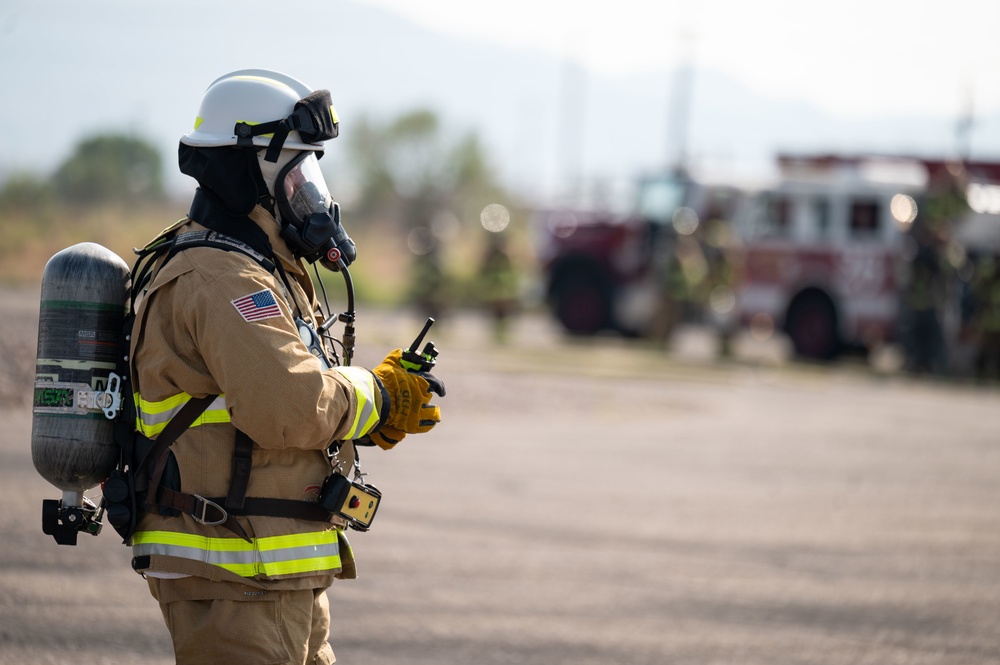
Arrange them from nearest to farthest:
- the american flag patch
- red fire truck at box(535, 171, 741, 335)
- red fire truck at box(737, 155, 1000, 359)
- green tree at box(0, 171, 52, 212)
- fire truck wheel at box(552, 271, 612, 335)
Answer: the american flag patch → red fire truck at box(737, 155, 1000, 359) → red fire truck at box(535, 171, 741, 335) → fire truck wheel at box(552, 271, 612, 335) → green tree at box(0, 171, 52, 212)

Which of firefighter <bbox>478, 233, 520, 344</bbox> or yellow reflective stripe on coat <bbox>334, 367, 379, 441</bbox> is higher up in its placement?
yellow reflective stripe on coat <bbox>334, 367, 379, 441</bbox>

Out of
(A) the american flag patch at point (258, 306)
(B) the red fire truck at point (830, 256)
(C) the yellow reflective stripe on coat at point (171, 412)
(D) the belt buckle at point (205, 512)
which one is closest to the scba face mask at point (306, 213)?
(A) the american flag patch at point (258, 306)

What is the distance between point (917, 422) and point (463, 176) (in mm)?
49722

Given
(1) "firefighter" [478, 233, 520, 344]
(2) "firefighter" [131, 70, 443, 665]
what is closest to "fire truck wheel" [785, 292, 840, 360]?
(1) "firefighter" [478, 233, 520, 344]

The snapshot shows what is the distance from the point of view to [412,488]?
9141mm

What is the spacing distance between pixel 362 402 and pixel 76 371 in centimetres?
75

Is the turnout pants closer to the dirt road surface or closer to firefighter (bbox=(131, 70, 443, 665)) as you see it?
firefighter (bbox=(131, 70, 443, 665))

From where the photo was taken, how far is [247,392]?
2988mm

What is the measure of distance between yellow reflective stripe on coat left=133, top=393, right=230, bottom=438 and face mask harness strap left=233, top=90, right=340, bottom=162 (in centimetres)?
63

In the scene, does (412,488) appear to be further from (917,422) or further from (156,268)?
(917,422)

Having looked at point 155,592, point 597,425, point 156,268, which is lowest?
point 597,425

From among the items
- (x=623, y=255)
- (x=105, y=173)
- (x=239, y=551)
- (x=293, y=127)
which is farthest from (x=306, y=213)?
(x=105, y=173)

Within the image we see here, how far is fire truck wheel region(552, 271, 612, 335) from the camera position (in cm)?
2222

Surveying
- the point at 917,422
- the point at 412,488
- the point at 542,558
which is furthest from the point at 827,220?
the point at 542,558
